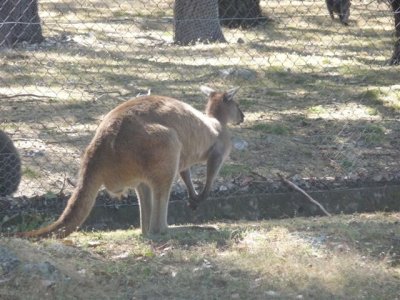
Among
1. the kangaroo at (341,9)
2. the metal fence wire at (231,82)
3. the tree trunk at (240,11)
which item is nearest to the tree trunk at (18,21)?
the metal fence wire at (231,82)

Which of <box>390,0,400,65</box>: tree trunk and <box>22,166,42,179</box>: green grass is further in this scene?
<box>390,0,400,65</box>: tree trunk

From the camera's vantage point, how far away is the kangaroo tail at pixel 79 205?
196 inches

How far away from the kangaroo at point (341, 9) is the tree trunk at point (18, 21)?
200 inches

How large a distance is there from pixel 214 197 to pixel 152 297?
8.03ft

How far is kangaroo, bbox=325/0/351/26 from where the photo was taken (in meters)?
13.8

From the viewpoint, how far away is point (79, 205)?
504 centimetres

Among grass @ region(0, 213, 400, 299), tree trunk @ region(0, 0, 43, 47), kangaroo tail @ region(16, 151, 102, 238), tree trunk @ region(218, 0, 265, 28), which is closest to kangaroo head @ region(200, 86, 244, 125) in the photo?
grass @ region(0, 213, 400, 299)

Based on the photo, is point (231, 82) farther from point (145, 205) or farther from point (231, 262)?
point (231, 262)

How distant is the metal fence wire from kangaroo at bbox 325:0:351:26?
0.08ft

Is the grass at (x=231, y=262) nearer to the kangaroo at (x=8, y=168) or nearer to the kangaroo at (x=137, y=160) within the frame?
the kangaroo at (x=137, y=160)

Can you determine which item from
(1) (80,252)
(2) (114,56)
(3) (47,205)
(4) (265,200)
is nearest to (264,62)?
(2) (114,56)

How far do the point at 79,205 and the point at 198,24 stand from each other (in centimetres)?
672

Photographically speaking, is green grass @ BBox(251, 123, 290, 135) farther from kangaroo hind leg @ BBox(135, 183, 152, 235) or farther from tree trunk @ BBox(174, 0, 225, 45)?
tree trunk @ BBox(174, 0, 225, 45)

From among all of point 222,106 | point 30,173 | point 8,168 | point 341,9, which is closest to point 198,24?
point 341,9
